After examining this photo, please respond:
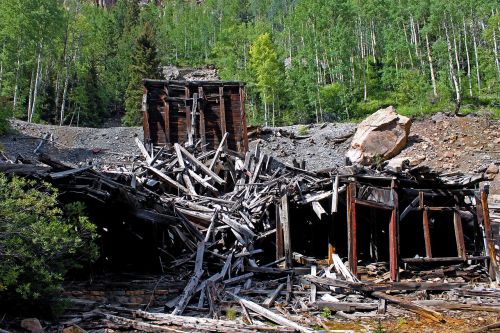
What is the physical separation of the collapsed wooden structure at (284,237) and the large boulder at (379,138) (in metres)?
9.38

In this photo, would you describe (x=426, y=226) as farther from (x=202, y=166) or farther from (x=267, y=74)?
(x=267, y=74)

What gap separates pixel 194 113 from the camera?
18.5m

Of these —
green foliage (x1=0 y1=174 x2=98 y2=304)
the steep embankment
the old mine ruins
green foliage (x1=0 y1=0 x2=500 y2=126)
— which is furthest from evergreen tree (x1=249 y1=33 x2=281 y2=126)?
green foliage (x1=0 y1=174 x2=98 y2=304)

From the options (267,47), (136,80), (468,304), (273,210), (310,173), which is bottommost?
(468,304)

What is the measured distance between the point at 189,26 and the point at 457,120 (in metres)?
51.2

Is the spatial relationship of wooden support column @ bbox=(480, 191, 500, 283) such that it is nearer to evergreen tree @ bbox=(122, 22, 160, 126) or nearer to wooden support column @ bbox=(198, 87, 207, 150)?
wooden support column @ bbox=(198, 87, 207, 150)

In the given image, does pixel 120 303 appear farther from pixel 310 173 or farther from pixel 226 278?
pixel 310 173

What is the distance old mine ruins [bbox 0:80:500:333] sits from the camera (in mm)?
8609

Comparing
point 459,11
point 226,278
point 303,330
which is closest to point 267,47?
point 459,11

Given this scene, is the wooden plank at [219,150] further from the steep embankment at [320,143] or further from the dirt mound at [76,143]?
the steep embankment at [320,143]

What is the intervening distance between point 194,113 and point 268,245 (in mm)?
7087

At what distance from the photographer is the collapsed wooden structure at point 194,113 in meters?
18.5

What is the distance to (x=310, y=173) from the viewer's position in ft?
42.4

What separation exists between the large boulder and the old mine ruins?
8.23 m
